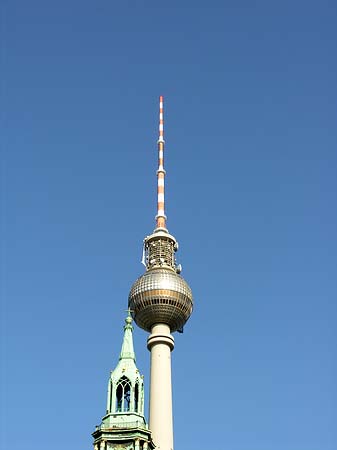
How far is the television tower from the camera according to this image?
127688mm

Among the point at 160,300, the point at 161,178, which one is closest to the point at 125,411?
the point at 160,300

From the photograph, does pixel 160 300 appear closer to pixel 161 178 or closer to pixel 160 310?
pixel 160 310

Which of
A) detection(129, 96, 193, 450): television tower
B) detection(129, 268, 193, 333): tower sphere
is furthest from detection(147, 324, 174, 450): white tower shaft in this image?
detection(129, 268, 193, 333): tower sphere

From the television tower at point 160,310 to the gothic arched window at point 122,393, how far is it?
43.7 m

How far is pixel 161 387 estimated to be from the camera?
421 feet

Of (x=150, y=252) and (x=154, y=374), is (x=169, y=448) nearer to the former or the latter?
(x=154, y=374)

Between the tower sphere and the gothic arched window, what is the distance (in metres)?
51.0

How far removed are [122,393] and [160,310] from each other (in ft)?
172

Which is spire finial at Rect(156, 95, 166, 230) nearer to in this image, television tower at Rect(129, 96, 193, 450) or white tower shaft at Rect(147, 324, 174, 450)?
television tower at Rect(129, 96, 193, 450)

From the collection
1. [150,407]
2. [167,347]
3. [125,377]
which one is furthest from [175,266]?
[125,377]

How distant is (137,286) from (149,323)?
7.06 metres

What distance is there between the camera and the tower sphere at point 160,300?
134625mm

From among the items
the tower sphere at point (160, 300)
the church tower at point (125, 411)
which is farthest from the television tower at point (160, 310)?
the church tower at point (125, 411)

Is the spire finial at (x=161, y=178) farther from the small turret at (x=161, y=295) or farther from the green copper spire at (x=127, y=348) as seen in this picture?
the green copper spire at (x=127, y=348)
